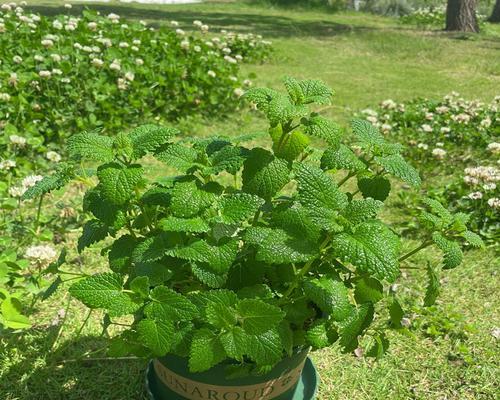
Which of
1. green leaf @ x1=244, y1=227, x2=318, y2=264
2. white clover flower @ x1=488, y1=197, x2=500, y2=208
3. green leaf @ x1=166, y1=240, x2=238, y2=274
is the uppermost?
green leaf @ x1=244, y1=227, x2=318, y2=264

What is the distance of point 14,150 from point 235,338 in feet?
8.23

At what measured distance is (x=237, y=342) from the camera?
46.2 inches

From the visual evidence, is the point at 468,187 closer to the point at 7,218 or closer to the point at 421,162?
the point at 421,162

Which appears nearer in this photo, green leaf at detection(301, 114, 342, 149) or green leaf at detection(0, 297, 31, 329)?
green leaf at detection(301, 114, 342, 149)

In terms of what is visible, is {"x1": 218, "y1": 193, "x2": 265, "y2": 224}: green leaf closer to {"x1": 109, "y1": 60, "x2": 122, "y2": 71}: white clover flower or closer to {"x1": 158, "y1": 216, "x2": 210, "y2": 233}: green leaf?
{"x1": 158, "y1": 216, "x2": 210, "y2": 233}: green leaf

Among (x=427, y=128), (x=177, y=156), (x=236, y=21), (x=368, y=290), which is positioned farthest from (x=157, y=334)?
(x=236, y=21)

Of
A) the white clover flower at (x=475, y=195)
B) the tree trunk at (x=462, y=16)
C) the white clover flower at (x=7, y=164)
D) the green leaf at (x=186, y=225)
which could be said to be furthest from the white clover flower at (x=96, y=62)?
the tree trunk at (x=462, y=16)

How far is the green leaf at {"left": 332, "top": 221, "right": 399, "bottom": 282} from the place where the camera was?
1.09 meters

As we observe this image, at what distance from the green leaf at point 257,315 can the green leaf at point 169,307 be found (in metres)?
0.11

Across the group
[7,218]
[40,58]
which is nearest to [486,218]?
[7,218]

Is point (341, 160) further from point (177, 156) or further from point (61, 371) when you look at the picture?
point (61, 371)

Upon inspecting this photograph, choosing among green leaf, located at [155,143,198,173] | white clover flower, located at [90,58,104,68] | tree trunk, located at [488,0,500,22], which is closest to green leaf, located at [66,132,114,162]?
green leaf, located at [155,143,198,173]

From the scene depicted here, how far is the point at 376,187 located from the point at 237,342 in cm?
52

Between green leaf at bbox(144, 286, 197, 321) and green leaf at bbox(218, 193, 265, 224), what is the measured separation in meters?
0.19
